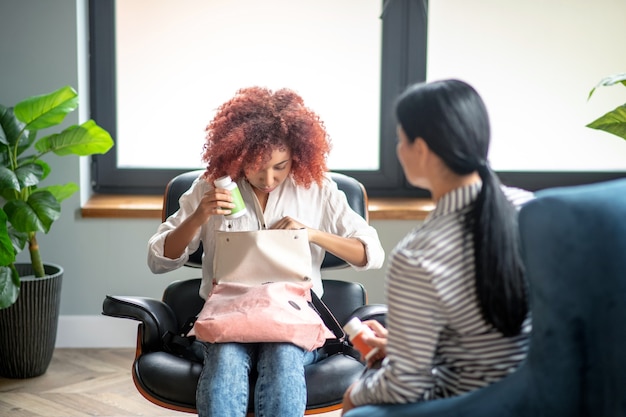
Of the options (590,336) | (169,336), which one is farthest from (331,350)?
(590,336)

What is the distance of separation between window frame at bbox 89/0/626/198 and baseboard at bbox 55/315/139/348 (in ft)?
1.72

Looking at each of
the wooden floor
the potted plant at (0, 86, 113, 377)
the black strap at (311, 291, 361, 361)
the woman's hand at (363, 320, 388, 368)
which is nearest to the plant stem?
the potted plant at (0, 86, 113, 377)

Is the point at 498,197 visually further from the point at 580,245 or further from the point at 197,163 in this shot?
the point at 197,163

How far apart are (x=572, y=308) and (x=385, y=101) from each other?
225 cm

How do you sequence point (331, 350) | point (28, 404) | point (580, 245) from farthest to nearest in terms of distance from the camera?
point (28, 404) → point (331, 350) → point (580, 245)

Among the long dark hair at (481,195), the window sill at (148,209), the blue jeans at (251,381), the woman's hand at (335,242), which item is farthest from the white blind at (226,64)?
the long dark hair at (481,195)

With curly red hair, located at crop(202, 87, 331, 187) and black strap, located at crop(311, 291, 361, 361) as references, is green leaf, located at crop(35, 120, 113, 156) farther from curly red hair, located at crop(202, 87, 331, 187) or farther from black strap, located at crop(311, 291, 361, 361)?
black strap, located at crop(311, 291, 361, 361)

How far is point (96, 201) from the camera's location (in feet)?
11.7

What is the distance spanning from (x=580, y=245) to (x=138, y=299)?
1.33 metres

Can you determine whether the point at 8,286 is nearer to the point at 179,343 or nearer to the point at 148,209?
the point at 148,209

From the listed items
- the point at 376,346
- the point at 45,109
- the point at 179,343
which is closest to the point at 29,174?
the point at 45,109

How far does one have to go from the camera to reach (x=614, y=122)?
9.02 ft

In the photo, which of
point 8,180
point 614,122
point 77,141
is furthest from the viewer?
point 77,141

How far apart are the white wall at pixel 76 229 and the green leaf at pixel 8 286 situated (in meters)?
0.45
